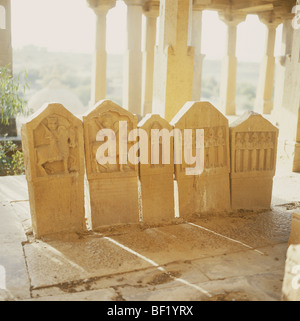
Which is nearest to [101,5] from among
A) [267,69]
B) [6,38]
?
[6,38]

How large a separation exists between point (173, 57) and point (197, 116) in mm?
2406

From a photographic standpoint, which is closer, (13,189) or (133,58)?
Answer: (13,189)

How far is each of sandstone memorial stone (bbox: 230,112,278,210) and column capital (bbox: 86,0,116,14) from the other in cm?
901

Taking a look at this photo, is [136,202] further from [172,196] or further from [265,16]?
[265,16]

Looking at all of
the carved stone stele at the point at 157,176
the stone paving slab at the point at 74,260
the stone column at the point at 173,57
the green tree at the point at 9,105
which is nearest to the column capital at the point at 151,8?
the stone column at the point at 173,57

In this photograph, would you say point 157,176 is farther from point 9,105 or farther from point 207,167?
point 9,105

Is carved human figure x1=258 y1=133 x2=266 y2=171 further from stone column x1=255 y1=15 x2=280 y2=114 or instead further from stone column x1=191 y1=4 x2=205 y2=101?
stone column x1=255 y1=15 x2=280 y2=114

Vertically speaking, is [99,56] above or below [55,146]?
above

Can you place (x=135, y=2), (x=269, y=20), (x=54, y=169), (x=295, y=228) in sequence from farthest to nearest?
(x=269, y=20), (x=135, y=2), (x=54, y=169), (x=295, y=228)

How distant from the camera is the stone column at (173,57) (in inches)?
245

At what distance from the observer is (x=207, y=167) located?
4406 mm

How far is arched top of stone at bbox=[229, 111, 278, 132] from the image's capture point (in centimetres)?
448

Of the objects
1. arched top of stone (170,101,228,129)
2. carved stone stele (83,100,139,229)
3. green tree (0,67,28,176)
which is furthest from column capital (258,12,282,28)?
carved stone stele (83,100,139,229)
